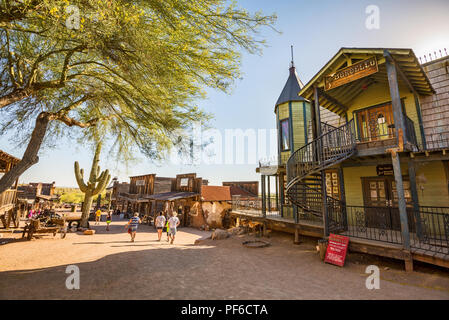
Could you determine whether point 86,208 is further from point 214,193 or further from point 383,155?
point 383,155

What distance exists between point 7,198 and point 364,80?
22359mm

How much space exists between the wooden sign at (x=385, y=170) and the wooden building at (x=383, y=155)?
1.4 inches

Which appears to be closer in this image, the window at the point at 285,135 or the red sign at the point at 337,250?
the red sign at the point at 337,250

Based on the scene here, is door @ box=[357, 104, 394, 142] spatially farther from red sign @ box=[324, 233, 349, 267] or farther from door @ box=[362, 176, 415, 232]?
red sign @ box=[324, 233, 349, 267]

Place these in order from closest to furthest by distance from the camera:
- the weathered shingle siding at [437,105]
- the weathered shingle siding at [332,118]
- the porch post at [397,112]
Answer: the porch post at [397,112] < the weathered shingle siding at [437,105] < the weathered shingle siding at [332,118]

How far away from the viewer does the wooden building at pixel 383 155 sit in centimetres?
703

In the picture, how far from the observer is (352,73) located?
8.27 metres

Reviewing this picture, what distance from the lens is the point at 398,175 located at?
6.75 metres

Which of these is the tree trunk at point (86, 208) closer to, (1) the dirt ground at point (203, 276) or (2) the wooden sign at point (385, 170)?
(1) the dirt ground at point (203, 276)

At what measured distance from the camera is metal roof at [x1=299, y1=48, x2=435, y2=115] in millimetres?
7562

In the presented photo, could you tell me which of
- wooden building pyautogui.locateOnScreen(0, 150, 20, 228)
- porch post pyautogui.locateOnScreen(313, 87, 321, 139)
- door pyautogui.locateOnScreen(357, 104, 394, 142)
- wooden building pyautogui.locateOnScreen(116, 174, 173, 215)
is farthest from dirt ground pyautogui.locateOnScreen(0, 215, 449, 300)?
wooden building pyautogui.locateOnScreen(116, 174, 173, 215)

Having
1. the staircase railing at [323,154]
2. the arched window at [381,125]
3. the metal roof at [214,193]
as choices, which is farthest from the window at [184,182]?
the arched window at [381,125]
